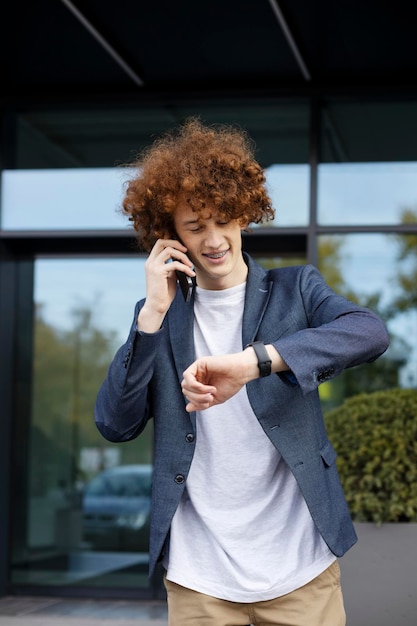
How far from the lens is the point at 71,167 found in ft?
24.3

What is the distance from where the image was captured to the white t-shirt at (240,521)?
2.16 metres

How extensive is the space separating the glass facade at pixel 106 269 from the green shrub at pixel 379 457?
2104mm

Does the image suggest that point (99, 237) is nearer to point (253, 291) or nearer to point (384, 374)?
point (384, 374)

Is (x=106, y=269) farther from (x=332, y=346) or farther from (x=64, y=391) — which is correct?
(x=332, y=346)

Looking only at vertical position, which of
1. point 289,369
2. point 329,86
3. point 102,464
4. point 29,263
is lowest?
point 102,464

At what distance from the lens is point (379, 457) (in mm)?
4688

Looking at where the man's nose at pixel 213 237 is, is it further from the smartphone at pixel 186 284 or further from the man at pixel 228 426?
the smartphone at pixel 186 284

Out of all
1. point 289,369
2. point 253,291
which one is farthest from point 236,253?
point 289,369

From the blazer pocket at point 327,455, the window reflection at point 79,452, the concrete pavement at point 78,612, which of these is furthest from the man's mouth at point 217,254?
the window reflection at point 79,452

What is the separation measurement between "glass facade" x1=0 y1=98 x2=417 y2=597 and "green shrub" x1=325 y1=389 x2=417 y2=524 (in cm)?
210

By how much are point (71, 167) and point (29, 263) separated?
2.68 ft

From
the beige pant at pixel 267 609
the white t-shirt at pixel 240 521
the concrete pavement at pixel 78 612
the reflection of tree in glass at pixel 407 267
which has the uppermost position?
the reflection of tree in glass at pixel 407 267

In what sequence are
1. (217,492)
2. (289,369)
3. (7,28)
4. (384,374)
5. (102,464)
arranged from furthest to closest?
(102,464), (384,374), (7,28), (217,492), (289,369)

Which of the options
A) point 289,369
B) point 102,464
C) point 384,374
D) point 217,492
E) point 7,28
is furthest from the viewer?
point 102,464
